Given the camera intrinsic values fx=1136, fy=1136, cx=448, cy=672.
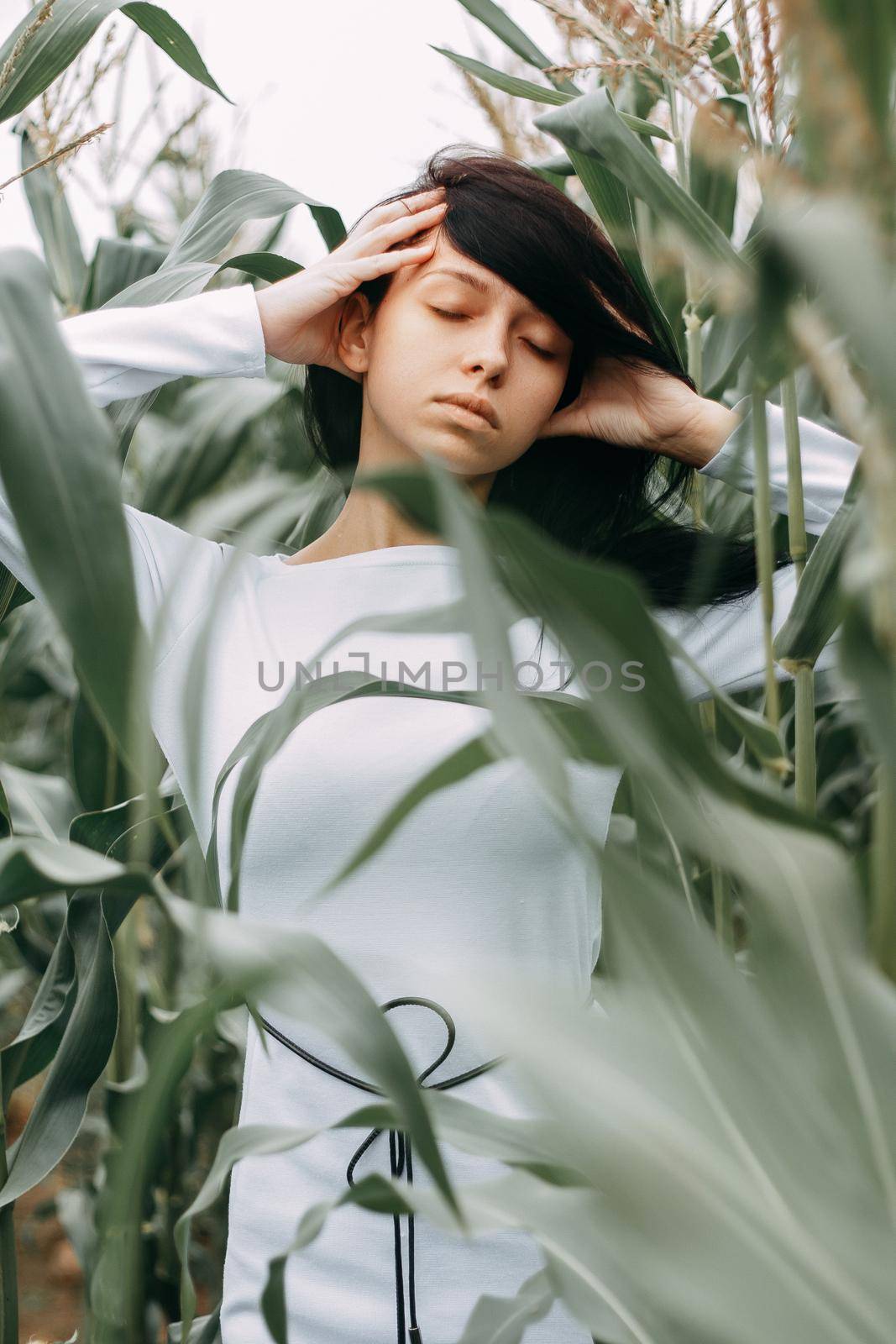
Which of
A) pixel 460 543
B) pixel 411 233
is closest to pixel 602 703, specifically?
pixel 460 543

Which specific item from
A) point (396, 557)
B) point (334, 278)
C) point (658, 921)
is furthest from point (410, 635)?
point (658, 921)

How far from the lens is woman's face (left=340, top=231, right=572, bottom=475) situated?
0.63 m

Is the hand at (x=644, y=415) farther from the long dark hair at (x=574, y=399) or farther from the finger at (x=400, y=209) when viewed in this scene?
the finger at (x=400, y=209)

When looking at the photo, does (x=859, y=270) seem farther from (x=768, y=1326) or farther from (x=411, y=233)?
(x=411, y=233)

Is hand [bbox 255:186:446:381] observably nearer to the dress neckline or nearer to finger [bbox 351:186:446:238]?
finger [bbox 351:186:446:238]

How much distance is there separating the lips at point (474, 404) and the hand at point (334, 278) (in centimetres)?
10

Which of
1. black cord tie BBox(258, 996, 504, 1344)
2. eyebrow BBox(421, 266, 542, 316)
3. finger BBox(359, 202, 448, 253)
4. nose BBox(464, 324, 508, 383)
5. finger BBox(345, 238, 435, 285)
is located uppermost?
finger BBox(359, 202, 448, 253)

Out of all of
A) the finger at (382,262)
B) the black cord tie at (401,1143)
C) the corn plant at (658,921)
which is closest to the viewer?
the corn plant at (658,921)

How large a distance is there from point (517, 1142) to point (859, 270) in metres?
0.22

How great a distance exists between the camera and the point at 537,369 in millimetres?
673

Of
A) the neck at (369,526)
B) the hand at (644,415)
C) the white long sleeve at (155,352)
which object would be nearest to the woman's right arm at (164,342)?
the white long sleeve at (155,352)

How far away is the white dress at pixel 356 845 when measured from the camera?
58cm

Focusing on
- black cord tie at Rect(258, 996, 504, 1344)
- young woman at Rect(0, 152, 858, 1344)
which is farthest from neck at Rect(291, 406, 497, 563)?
black cord tie at Rect(258, 996, 504, 1344)

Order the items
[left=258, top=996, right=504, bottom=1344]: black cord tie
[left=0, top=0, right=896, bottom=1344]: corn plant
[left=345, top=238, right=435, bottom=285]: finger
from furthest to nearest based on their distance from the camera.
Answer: [left=345, top=238, right=435, bottom=285]: finger
[left=258, top=996, right=504, bottom=1344]: black cord tie
[left=0, top=0, right=896, bottom=1344]: corn plant
